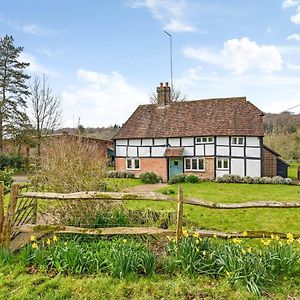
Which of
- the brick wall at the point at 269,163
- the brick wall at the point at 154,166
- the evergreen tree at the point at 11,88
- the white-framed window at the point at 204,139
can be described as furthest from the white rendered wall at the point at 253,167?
the evergreen tree at the point at 11,88

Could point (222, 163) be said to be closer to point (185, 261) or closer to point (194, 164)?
point (194, 164)

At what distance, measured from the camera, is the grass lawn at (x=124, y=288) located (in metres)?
4.14

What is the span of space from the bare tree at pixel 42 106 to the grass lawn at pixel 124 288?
101 ft

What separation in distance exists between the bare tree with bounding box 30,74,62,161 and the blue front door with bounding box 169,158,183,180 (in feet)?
54.5

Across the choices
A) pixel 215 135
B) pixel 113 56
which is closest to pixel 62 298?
pixel 113 56

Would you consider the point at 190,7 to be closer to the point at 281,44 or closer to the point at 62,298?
the point at 281,44

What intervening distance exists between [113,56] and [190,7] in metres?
6.53

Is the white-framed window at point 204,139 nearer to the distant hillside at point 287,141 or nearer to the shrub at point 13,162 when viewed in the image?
the distant hillside at point 287,141

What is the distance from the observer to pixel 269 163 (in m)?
24.1

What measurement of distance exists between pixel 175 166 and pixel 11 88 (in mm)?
Result: 21948

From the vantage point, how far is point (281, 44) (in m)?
17.3

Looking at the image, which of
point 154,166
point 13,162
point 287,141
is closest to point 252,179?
point 154,166

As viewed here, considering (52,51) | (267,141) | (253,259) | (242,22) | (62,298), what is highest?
(242,22)

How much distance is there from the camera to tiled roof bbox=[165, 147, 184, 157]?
79.3ft
